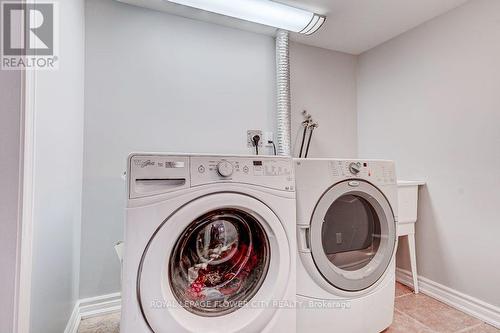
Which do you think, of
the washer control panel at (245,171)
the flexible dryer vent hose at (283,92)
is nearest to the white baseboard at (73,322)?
the washer control panel at (245,171)

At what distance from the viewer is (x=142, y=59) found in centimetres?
179

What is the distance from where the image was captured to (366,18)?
193 cm

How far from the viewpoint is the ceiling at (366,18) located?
175 centimetres

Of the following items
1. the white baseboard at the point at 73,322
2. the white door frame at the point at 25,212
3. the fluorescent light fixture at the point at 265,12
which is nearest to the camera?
the white door frame at the point at 25,212

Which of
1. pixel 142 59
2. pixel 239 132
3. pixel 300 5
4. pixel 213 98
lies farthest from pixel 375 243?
pixel 142 59

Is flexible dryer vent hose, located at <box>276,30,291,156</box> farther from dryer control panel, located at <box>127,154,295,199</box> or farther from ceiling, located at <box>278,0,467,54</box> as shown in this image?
dryer control panel, located at <box>127,154,295,199</box>

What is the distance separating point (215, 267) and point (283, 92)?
1485mm

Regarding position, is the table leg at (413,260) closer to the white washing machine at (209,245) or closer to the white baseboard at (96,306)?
the white washing machine at (209,245)

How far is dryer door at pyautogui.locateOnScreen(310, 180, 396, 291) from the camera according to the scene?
1236 millimetres

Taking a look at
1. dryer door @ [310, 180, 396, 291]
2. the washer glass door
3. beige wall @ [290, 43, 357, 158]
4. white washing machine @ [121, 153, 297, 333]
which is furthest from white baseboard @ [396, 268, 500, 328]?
the washer glass door

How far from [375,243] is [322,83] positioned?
1.59m

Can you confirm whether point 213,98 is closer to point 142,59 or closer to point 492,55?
point 142,59

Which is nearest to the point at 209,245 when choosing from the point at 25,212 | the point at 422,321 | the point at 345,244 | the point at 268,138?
the point at 25,212

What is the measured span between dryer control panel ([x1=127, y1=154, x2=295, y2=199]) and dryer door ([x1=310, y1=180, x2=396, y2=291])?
299 millimetres
